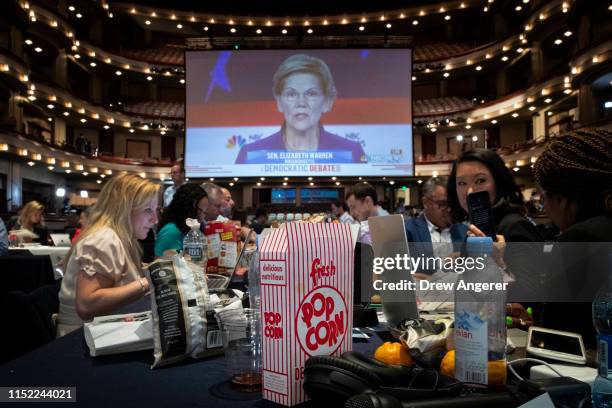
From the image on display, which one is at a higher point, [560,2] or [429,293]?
[560,2]

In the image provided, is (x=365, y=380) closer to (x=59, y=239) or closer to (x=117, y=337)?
(x=117, y=337)

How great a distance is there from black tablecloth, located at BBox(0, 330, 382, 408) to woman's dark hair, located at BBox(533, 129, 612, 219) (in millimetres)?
612

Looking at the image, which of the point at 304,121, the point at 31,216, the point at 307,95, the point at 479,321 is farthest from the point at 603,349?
the point at 304,121

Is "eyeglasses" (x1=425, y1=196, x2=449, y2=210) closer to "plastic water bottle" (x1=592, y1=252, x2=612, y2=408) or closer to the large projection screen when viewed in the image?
"plastic water bottle" (x1=592, y1=252, x2=612, y2=408)

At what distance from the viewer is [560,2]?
13398 mm

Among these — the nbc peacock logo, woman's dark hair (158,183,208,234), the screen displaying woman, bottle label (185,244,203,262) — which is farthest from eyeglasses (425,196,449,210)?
the nbc peacock logo

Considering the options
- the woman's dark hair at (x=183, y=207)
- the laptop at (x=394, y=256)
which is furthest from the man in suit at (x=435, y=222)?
the laptop at (x=394, y=256)

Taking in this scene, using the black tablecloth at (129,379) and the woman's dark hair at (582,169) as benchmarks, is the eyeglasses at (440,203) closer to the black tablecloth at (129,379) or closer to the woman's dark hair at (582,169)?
the woman's dark hair at (582,169)

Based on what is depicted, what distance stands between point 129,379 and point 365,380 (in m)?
0.46

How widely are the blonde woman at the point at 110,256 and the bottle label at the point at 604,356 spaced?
4.29 ft

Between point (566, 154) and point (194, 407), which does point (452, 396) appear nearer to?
point (194, 407)

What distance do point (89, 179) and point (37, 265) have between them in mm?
16714

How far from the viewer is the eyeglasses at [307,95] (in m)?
8.85

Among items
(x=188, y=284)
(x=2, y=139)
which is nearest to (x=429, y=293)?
(x=188, y=284)
